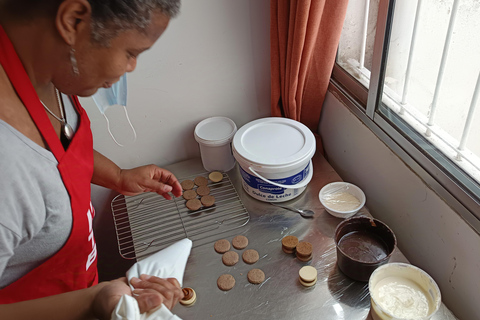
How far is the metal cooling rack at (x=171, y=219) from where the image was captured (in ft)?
3.93

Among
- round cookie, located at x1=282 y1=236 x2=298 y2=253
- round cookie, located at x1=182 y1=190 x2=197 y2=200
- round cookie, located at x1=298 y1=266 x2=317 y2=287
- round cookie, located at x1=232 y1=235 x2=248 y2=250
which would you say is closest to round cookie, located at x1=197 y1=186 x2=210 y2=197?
round cookie, located at x1=182 y1=190 x2=197 y2=200

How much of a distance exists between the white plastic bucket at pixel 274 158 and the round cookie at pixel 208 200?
11 centimetres

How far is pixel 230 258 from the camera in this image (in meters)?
1.12

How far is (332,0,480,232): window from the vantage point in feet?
3.02

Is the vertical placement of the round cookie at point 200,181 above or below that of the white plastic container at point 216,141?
below

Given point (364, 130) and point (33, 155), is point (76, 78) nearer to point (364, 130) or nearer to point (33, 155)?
point (33, 155)

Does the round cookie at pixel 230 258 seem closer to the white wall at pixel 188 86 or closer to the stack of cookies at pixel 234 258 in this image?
the stack of cookies at pixel 234 258

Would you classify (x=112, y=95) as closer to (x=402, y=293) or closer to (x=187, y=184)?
(x=187, y=184)

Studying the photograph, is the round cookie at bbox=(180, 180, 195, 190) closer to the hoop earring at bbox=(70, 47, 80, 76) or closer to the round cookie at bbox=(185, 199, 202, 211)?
the round cookie at bbox=(185, 199, 202, 211)

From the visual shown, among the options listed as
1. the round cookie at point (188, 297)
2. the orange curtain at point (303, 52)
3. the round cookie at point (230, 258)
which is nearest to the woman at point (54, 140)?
the round cookie at point (188, 297)

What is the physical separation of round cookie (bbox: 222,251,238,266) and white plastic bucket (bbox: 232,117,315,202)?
0.23 m

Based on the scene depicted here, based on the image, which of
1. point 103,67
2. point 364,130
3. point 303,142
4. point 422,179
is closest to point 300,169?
point 303,142

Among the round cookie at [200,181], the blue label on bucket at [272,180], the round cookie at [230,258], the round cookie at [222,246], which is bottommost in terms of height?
the round cookie at [230,258]

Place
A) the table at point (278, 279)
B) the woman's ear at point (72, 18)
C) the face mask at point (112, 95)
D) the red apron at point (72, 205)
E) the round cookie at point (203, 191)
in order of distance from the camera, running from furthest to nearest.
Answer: the round cookie at point (203, 191), the face mask at point (112, 95), the table at point (278, 279), the red apron at point (72, 205), the woman's ear at point (72, 18)
